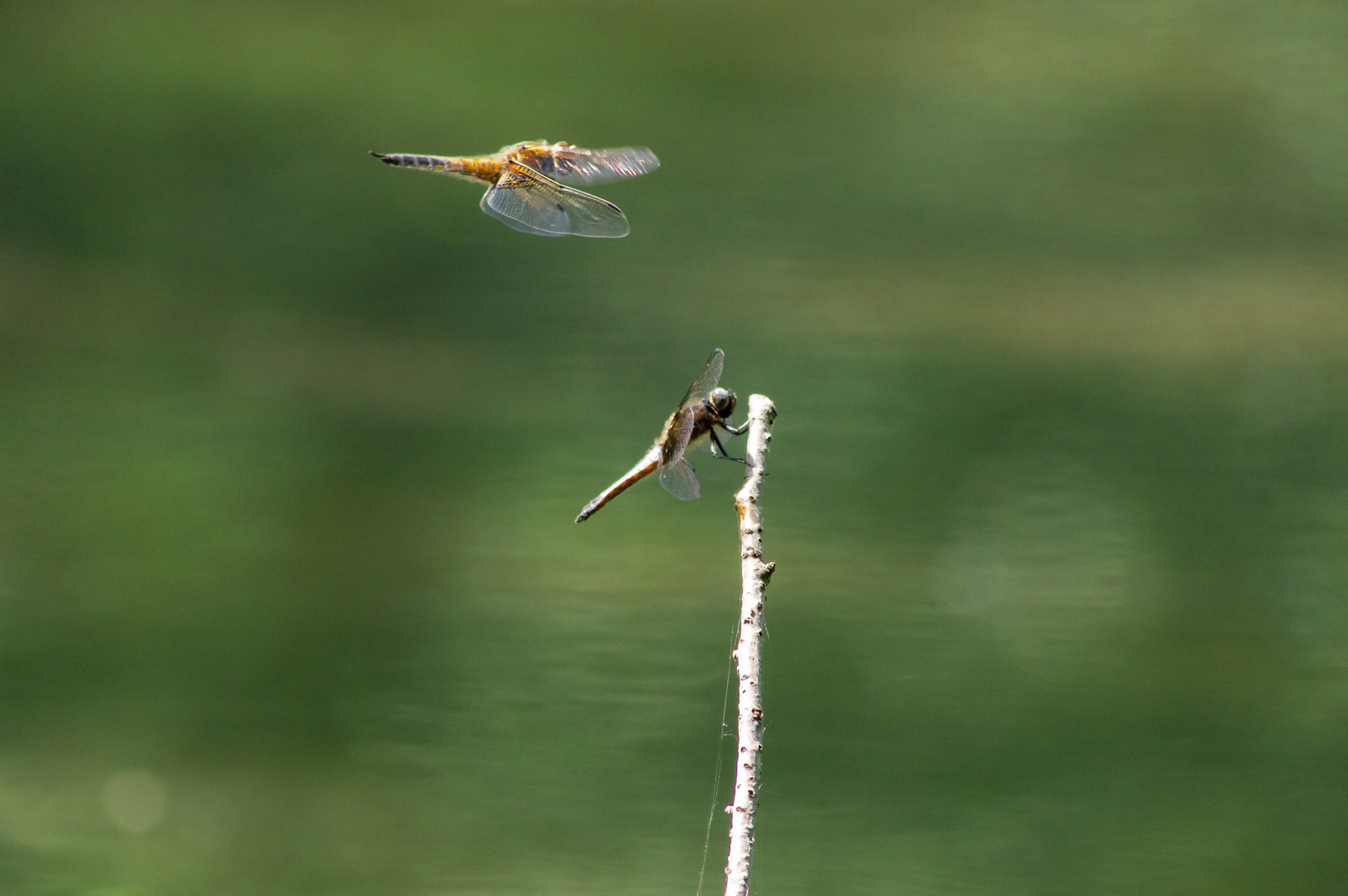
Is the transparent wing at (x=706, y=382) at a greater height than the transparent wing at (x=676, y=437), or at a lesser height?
greater

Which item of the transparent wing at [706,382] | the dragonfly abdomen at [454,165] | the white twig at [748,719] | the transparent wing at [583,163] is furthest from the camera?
the transparent wing at [706,382]

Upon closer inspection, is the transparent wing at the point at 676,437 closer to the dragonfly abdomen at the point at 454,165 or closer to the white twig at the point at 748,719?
the dragonfly abdomen at the point at 454,165

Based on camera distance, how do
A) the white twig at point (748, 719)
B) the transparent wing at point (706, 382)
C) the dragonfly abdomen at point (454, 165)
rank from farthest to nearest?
the transparent wing at point (706, 382), the dragonfly abdomen at point (454, 165), the white twig at point (748, 719)

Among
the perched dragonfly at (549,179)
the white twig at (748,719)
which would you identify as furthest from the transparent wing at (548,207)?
the white twig at (748,719)

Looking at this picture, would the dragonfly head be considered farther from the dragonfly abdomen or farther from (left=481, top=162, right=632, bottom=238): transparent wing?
the dragonfly abdomen

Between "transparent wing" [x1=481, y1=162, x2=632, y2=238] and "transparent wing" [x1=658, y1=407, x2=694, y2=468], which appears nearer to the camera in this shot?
"transparent wing" [x1=481, y1=162, x2=632, y2=238]

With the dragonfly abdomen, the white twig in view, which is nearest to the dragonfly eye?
the dragonfly abdomen

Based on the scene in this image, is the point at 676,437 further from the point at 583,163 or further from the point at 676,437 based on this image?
the point at 583,163
